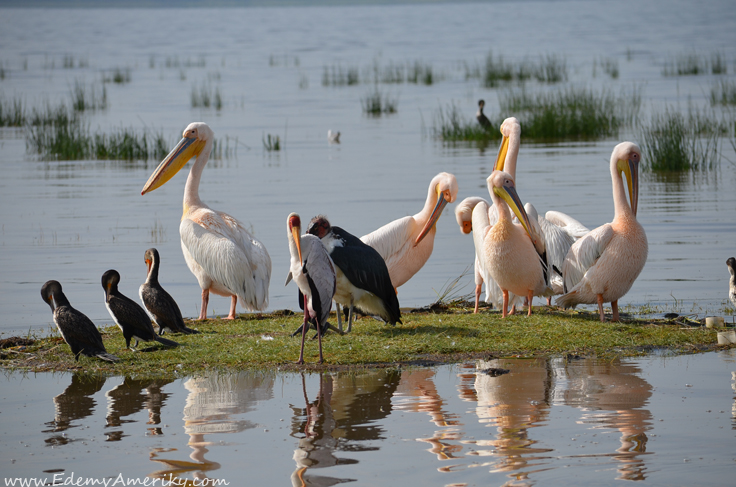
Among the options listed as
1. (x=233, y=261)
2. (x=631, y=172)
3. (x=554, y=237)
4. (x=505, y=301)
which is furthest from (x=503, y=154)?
(x=233, y=261)

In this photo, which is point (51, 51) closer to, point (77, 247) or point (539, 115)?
point (539, 115)

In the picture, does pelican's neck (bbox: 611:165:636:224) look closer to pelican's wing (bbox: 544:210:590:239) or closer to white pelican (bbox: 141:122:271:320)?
pelican's wing (bbox: 544:210:590:239)

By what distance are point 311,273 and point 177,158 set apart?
423cm

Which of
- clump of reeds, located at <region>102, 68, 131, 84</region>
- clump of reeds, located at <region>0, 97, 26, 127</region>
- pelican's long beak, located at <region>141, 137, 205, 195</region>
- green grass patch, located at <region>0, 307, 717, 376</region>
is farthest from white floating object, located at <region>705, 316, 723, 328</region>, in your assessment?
clump of reeds, located at <region>102, 68, 131, 84</region>

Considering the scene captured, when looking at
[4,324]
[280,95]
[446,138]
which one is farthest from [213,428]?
[280,95]

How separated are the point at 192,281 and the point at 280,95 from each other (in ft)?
82.4

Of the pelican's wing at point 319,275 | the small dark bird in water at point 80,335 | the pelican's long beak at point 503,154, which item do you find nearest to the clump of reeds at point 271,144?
the pelican's long beak at point 503,154

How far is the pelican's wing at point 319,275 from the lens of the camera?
6781 mm

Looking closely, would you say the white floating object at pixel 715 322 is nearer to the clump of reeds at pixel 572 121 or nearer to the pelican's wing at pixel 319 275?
the pelican's wing at pixel 319 275

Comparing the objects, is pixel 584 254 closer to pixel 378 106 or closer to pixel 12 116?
pixel 378 106

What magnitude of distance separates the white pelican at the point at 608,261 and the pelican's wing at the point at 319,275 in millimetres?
2232

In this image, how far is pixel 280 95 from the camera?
115 ft

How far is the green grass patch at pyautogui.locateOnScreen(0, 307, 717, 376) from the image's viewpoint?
6664 millimetres

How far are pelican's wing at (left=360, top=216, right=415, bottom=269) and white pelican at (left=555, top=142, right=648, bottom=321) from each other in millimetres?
1518
